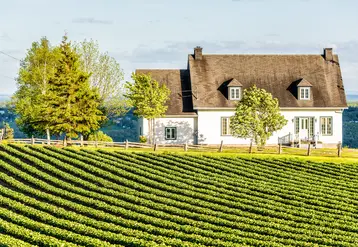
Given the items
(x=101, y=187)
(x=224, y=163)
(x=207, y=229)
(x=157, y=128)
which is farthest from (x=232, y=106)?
(x=207, y=229)

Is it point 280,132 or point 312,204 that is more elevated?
point 280,132

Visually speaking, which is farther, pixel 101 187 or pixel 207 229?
pixel 101 187

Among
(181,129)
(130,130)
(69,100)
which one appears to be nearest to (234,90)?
(181,129)

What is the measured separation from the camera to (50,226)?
83.1ft

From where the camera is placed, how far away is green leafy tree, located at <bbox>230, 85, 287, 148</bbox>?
49.7 m

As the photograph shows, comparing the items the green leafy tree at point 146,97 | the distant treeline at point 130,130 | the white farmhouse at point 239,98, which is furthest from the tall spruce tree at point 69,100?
the distant treeline at point 130,130

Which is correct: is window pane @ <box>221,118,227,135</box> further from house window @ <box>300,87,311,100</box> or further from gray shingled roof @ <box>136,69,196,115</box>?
house window @ <box>300,87,311,100</box>

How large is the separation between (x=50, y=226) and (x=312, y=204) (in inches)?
597

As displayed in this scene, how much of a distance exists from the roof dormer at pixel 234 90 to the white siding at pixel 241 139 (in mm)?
1697

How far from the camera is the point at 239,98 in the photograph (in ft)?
183

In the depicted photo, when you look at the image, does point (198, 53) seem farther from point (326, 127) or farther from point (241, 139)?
point (326, 127)

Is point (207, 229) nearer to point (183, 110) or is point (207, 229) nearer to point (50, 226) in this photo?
point (50, 226)

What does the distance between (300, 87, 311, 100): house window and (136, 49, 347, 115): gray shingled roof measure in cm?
40

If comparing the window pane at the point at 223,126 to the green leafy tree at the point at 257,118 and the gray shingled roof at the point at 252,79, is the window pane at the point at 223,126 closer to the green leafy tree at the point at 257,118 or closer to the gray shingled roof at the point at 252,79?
the gray shingled roof at the point at 252,79
